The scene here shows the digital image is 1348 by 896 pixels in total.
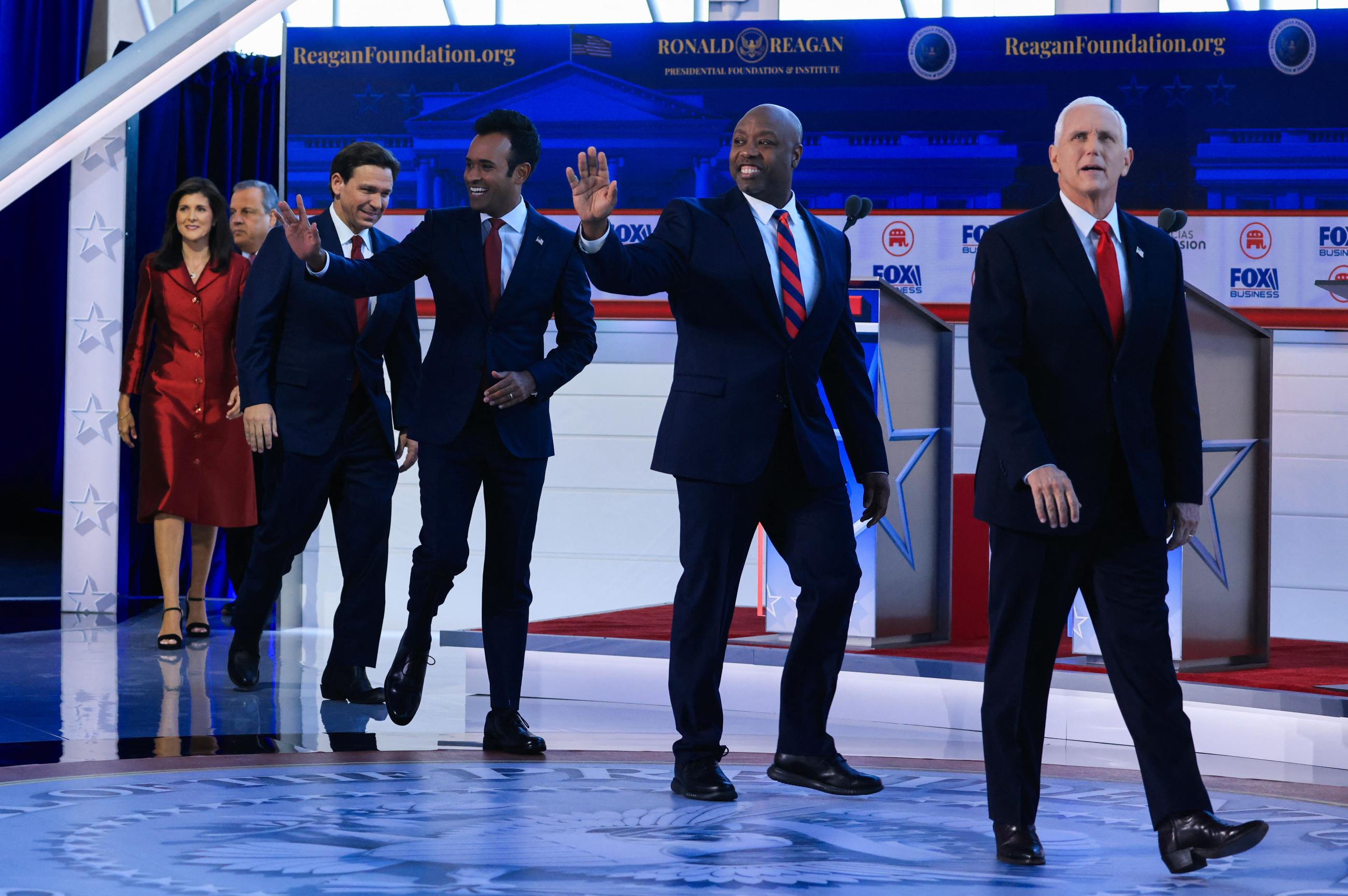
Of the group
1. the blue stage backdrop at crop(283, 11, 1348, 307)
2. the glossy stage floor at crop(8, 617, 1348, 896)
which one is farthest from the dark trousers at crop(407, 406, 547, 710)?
the blue stage backdrop at crop(283, 11, 1348, 307)

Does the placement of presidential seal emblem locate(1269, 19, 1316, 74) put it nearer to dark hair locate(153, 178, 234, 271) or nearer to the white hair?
the white hair

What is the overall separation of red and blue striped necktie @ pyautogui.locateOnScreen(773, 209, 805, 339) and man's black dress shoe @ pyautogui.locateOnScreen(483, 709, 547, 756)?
50.1 inches

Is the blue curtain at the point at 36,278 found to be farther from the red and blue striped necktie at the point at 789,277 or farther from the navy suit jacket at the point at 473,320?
the red and blue striped necktie at the point at 789,277

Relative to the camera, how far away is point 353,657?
4648 mm

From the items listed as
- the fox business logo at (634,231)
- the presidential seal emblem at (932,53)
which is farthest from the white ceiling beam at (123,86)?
the presidential seal emblem at (932,53)

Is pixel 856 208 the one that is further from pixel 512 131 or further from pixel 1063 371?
pixel 1063 371

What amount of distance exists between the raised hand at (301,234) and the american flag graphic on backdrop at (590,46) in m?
3.63

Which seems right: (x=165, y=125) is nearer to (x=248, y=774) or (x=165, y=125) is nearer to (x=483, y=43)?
(x=483, y=43)

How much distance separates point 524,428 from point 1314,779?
6.73 feet

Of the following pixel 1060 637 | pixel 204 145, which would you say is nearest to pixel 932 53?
pixel 204 145

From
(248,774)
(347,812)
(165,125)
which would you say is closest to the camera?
(347,812)

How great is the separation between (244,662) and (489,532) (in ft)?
4.40

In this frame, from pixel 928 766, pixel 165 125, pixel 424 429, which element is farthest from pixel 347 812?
pixel 165 125

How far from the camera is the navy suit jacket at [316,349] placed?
4539 mm
